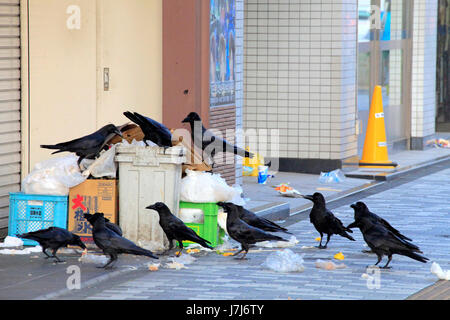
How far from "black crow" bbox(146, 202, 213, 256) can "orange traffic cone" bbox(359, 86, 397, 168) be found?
7.62 m

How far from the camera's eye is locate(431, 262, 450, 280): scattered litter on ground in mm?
7688

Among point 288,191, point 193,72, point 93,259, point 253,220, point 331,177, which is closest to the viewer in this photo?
point 93,259

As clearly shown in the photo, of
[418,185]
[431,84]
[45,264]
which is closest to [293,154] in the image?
[418,185]

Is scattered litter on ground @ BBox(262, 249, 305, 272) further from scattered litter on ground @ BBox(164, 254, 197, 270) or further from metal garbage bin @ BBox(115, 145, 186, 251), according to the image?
metal garbage bin @ BBox(115, 145, 186, 251)

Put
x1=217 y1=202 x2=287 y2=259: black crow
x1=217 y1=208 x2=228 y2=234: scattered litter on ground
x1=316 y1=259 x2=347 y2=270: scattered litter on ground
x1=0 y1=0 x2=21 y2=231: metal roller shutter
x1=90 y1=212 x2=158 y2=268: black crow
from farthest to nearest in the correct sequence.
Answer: x1=0 y1=0 x2=21 y2=231: metal roller shutter → x1=217 y1=208 x2=228 y2=234: scattered litter on ground → x1=217 y1=202 x2=287 y2=259: black crow → x1=316 y1=259 x2=347 y2=270: scattered litter on ground → x1=90 y1=212 x2=158 y2=268: black crow

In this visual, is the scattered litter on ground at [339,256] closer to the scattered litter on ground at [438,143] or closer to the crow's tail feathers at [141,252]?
the crow's tail feathers at [141,252]

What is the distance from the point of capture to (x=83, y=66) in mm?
9969

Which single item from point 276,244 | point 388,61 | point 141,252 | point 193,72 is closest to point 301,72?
point 388,61

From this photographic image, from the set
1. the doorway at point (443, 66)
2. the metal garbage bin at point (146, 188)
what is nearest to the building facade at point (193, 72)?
the metal garbage bin at point (146, 188)

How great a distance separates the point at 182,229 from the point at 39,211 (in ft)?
4.86

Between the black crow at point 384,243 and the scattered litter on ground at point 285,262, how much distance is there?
2.13 ft

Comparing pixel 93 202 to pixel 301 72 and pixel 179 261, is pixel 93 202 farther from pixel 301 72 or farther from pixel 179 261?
pixel 301 72

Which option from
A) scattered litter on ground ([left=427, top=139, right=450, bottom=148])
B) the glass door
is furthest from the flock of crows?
scattered litter on ground ([left=427, top=139, right=450, bottom=148])

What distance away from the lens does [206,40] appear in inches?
410
